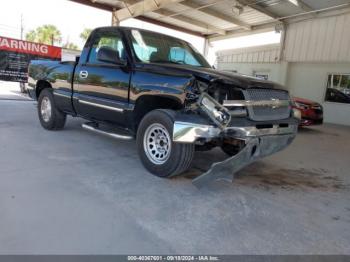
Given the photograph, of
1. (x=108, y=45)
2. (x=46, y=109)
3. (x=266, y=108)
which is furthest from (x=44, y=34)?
(x=266, y=108)

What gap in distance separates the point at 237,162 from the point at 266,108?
773mm

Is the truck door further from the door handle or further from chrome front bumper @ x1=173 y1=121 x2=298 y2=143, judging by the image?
→ chrome front bumper @ x1=173 y1=121 x2=298 y2=143

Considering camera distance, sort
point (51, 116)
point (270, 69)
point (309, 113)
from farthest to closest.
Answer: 1. point (270, 69)
2. point (309, 113)
3. point (51, 116)

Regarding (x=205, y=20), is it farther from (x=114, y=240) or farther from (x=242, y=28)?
(x=114, y=240)

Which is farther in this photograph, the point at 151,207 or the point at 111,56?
the point at 111,56

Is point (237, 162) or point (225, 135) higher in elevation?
point (225, 135)

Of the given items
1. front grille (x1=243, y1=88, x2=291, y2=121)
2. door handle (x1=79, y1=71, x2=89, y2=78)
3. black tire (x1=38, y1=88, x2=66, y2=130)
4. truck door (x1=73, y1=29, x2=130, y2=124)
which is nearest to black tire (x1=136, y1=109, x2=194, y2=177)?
truck door (x1=73, y1=29, x2=130, y2=124)

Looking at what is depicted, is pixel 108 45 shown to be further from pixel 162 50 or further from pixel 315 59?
pixel 315 59

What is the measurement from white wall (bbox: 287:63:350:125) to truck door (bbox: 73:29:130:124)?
11.7 m

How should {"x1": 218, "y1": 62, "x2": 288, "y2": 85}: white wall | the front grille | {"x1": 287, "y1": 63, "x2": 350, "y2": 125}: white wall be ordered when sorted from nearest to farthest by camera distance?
the front grille
{"x1": 287, "y1": 63, "x2": 350, "y2": 125}: white wall
{"x1": 218, "y1": 62, "x2": 288, "y2": 85}: white wall

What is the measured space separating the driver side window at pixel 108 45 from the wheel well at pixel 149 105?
2.29 ft

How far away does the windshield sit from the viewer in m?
4.22

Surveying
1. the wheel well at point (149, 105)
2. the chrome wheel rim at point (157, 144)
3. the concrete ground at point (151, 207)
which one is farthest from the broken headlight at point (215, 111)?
the concrete ground at point (151, 207)

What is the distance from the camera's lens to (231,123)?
3117 mm
